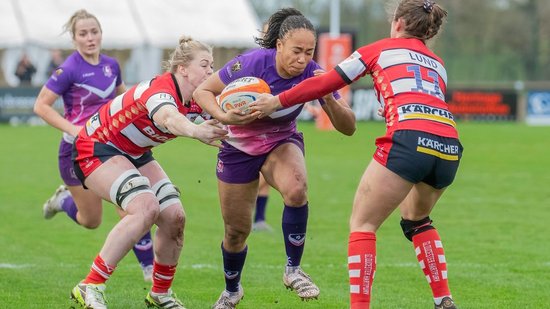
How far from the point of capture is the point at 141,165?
7418 millimetres

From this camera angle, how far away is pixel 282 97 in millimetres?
6277

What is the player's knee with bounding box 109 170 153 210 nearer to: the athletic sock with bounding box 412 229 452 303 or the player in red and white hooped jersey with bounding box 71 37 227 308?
the player in red and white hooped jersey with bounding box 71 37 227 308

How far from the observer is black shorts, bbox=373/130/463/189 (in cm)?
607

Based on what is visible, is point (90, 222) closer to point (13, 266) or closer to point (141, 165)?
point (13, 266)

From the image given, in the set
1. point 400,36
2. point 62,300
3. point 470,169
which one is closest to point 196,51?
point 400,36

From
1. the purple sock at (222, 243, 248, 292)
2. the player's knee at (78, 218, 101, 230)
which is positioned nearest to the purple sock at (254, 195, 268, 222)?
the player's knee at (78, 218, 101, 230)

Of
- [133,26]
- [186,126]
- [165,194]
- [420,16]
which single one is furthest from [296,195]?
[133,26]

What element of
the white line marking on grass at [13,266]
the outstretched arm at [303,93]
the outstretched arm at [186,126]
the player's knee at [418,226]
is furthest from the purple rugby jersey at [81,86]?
the player's knee at [418,226]

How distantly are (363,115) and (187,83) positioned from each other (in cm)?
2546

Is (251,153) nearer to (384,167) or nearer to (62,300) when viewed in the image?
(384,167)

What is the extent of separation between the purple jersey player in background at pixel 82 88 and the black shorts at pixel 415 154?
367 centimetres

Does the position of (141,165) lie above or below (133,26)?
below

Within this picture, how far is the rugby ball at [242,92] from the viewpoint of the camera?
6641mm

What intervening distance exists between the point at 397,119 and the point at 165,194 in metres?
1.88
